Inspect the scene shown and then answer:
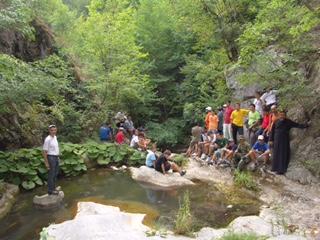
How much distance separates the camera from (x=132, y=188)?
13.7 meters

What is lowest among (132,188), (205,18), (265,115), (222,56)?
(132,188)

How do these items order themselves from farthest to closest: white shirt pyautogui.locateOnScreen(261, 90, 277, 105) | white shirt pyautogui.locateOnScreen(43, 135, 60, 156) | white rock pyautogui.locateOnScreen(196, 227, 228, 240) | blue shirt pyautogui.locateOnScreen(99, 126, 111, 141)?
blue shirt pyautogui.locateOnScreen(99, 126, 111, 141) → white shirt pyautogui.locateOnScreen(261, 90, 277, 105) → white shirt pyautogui.locateOnScreen(43, 135, 60, 156) → white rock pyautogui.locateOnScreen(196, 227, 228, 240)

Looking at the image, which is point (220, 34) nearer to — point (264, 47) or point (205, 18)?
point (205, 18)

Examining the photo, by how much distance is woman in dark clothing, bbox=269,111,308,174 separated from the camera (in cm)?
1305

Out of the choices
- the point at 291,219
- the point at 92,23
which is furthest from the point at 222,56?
the point at 291,219

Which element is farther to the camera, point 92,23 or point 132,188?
point 92,23

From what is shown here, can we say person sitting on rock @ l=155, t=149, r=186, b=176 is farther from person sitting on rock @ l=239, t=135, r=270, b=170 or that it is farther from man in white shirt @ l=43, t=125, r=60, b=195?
man in white shirt @ l=43, t=125, r=60, b=195

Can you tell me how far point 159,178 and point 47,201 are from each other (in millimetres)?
3989

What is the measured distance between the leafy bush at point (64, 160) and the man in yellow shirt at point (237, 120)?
3810mm

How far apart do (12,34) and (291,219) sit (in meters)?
13.8

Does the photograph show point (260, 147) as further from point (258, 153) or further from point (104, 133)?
point (104, 133)

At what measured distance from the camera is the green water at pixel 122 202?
10250 mm

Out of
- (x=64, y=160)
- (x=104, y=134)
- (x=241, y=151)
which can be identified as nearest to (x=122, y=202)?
(x=64, y=160)

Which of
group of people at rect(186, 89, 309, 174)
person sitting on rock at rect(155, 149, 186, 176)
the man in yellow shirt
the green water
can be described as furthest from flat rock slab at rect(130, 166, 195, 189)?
the man in yellow shirt
